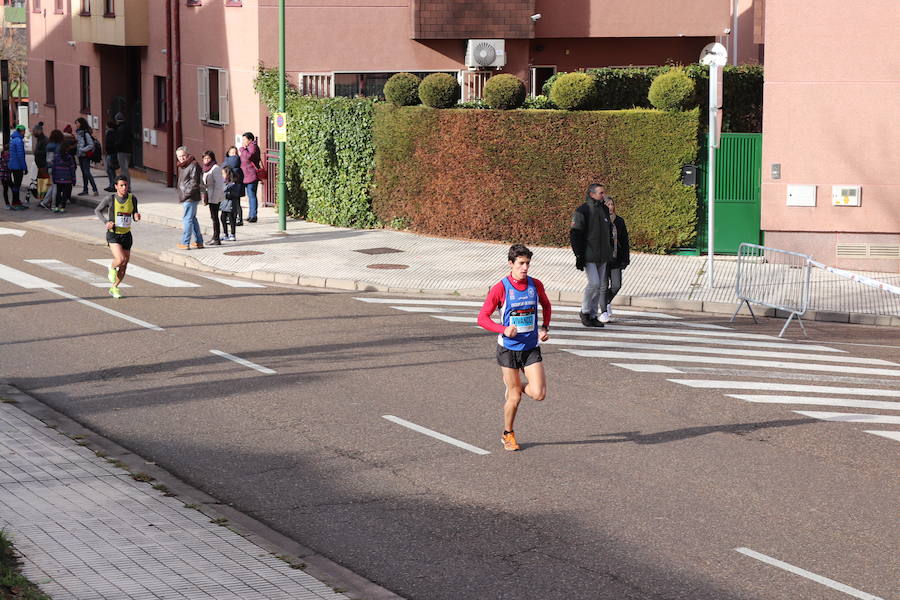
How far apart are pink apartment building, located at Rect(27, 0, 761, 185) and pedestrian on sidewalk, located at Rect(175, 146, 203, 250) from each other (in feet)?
20.3

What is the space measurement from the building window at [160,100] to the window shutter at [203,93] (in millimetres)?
3877

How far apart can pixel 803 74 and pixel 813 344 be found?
7549mm

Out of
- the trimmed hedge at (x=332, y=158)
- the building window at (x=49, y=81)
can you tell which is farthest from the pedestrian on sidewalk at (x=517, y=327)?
the building window at (x=49, y=81)

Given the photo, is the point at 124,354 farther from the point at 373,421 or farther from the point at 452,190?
the point at 452,190

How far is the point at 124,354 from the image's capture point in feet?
49.9

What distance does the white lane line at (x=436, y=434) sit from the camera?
11.3 meters

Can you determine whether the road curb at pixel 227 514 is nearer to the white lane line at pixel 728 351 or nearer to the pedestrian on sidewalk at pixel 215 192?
the white lane line at pixel 728 351

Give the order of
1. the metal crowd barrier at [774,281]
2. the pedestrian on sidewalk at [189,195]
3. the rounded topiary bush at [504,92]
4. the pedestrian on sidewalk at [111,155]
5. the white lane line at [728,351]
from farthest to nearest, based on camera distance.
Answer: the pedestrian on sidewalk at [111,155] → the rounded topiary bush at [504,92] → the pedestrian on sidewalk at [189,195] → the metal crowd barrier at [774,281] → the white lane line at [728,351]

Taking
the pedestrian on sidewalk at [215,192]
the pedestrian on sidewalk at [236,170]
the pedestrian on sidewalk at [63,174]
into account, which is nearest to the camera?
the pedestrian on sidewalk at [215,192]

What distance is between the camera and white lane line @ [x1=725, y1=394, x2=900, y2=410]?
13.1 metres

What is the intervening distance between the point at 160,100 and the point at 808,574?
31583 mm

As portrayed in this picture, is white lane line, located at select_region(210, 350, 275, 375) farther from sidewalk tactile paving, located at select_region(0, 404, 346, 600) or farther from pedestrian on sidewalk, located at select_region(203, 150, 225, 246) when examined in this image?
pedestrian on sidewalk, located at select_region(203, 150, 225, 246)

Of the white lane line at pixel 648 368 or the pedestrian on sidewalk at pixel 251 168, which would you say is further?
the pedestrian on sidewalk at pixel 251 168

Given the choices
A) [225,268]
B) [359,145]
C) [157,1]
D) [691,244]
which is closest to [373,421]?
[225,268]
